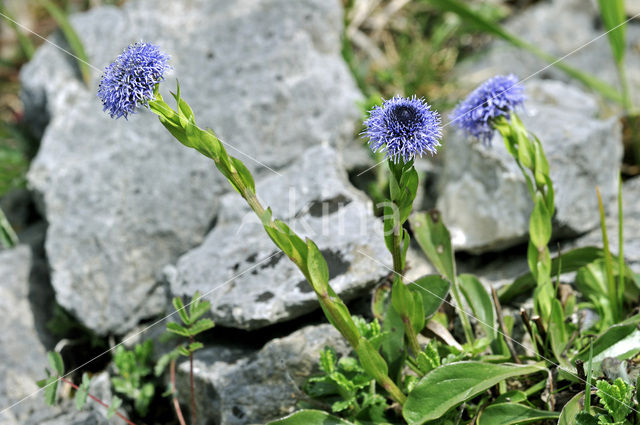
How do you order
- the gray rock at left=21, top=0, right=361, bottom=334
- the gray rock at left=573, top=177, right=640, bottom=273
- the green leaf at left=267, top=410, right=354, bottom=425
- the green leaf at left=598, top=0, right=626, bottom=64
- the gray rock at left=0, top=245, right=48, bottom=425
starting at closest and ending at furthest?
the green leaf at left=267, top=410, right=354, bottom=425
the gray rock at left=573, top=177, right=640, bottom=273
the gray rock at left=0, top=245, right=48, bottom=425
the gray rock at left=21, top=0, right=361, bottom=334
the green leaf at left=598, top=0, right=626, bottom=64

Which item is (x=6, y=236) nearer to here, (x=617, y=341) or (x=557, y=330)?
(x=557, y=330)

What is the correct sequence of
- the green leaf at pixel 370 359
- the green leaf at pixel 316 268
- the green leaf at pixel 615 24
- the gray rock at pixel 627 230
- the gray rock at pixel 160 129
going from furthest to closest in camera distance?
the green leaf at pixel 615 24 < the gray rock at pixel 160 129 < the gray rock at pixel 627 230 < the green leaf at pixel 370 359 < the green leaf at pixel 316 268

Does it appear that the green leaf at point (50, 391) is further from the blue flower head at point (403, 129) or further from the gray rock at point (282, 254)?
the blue flower head at point (403, 129)

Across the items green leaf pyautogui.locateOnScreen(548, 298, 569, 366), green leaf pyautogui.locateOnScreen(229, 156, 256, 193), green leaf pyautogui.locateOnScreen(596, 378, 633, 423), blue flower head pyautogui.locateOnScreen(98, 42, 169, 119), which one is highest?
blue flower head pyautogui.locateOnScreen(98, 42, 169, 119)

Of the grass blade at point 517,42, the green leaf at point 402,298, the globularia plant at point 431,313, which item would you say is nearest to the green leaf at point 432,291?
the globularia plant at point 431,313

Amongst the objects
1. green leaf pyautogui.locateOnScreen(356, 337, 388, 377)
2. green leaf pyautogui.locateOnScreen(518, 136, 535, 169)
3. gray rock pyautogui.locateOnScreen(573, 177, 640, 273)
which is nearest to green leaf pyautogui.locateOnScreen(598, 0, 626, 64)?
gray rock pyautogui.locateOnScreen(573, 177, 640, 273)

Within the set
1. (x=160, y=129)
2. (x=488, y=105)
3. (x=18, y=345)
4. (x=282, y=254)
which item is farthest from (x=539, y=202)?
(x=18, y=345)

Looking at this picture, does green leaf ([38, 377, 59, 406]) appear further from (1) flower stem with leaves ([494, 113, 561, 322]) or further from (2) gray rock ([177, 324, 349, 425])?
(1) flower stem with leaves ([494, 113, 561, 322])
